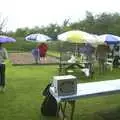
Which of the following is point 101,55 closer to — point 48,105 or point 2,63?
point 2,63

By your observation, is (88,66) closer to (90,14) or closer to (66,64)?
(66,64)

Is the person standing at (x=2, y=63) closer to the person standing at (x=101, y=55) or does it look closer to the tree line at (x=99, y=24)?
the person standing at (x=101, y=55)

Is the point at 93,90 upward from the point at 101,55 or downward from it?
downward

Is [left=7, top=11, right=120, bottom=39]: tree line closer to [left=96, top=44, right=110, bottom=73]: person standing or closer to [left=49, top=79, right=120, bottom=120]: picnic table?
[left=96, top=44, right=110, bottom=73]: person standing

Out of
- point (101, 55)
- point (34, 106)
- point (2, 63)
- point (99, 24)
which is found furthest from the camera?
point (99, 24)

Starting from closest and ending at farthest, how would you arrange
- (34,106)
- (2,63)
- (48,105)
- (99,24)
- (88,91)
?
1. (88,91)
2. (48,105)
3. (34,106)
4. (2,63)
5. (99,24)

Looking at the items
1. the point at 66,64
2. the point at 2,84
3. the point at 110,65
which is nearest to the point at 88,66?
the point at 66,64

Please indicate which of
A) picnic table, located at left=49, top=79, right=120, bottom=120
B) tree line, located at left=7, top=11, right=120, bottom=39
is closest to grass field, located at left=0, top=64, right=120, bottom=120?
picnic table, located at left=49, top=79, right=120, bottom=120

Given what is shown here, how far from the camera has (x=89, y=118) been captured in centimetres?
685

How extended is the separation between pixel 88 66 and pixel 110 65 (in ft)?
9.75

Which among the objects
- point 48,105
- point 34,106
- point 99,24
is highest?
point 99,24

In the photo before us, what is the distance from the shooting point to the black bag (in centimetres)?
686

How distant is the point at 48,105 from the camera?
6895mm

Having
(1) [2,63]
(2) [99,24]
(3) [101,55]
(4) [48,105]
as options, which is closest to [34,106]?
(4) [48,105]
